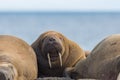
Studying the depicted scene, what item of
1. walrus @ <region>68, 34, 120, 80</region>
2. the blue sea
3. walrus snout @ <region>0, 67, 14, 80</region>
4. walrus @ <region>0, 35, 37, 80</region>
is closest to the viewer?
walrus snout @ <region>0, 67, 14, 80</region>

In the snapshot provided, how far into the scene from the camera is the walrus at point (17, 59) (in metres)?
7.95

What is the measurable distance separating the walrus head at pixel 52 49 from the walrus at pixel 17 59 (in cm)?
32

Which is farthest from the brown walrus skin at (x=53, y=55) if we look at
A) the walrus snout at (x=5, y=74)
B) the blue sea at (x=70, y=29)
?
the blue sea at (x=70, y=29)

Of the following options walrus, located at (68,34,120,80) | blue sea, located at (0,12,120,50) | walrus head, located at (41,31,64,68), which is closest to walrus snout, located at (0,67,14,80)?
walrus, located at (68,34,120,80)

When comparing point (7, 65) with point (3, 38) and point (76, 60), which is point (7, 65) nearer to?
point (3, 38)

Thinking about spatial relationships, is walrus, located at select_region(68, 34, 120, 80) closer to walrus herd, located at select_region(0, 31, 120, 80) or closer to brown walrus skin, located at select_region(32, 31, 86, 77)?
walrus herd, located at select_region(0, 31, 120, 80)

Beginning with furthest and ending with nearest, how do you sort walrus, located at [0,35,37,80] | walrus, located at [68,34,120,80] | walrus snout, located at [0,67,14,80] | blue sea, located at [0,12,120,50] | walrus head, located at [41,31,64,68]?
blue sea, located at [0,12,120,50], walrus head, located at [41,31,64,68], walrus, located at [0,35,37,80], walrus, located at [68,34,120,80], walrus snout, located at [0,67,14,80]

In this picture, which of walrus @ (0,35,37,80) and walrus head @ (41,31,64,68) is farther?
walrus head @ (41,31,64,68)

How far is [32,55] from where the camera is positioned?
9164 mm

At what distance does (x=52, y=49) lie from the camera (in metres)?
9.45

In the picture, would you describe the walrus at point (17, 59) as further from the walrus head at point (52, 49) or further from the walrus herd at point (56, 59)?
the walrus head at point (52, 49)

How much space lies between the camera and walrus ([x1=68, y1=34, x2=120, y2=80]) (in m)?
7.78

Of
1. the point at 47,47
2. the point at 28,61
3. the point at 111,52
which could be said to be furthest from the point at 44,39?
the point at 111,52

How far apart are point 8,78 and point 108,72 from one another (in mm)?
1358
